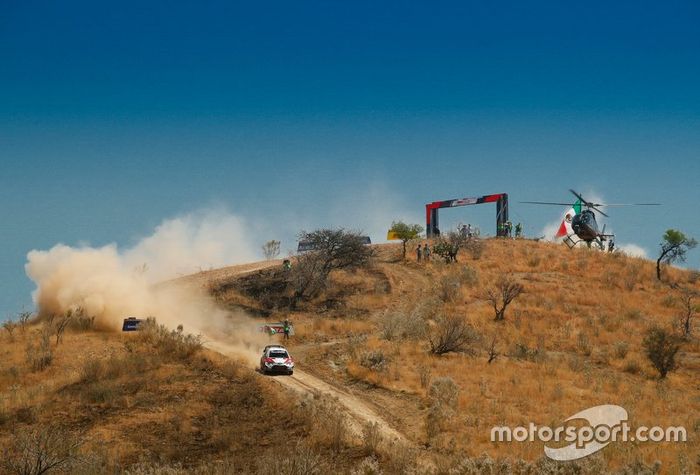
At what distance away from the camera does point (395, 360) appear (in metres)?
30.0

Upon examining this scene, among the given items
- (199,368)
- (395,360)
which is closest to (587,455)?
(395,360)

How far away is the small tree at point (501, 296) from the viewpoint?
41.0 metres

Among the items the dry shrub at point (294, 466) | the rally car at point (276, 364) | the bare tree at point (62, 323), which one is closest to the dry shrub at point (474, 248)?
the rally car at point (276, 364)

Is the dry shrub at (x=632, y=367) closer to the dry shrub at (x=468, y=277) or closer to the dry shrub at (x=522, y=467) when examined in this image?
the dry shrub at (x=522, y=467)

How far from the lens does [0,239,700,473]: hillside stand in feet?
54.1

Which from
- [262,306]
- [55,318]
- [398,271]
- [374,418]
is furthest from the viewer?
[398,271]

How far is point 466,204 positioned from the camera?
70688 mm

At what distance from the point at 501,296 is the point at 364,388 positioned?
23566 mm

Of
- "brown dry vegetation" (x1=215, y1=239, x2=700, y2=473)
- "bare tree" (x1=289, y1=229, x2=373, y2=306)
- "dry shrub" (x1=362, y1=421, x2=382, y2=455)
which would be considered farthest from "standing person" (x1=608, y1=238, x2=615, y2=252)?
"dry shrub" (x1=362, y1=421, x2=382, y2=455)

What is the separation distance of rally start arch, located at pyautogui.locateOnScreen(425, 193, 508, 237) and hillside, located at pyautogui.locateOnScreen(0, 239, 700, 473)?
23.9 m

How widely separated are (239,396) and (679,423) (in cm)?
1648

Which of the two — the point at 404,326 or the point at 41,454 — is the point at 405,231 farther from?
the point at 41,454

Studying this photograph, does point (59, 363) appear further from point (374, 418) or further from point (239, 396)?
point (374, 418)

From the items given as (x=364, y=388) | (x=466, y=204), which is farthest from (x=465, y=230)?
(x=364, y=388)
